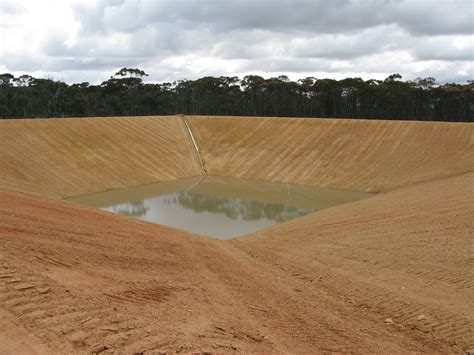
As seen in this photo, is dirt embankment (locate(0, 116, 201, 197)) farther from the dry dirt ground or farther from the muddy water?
the dry dirt ground

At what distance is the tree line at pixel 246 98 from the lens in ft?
198

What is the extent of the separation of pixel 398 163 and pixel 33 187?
23.2 m

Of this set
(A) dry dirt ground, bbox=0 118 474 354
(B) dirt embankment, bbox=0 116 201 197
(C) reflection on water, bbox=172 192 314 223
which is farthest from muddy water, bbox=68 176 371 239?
(A) dry dirt ground, bbox=0 118 474 354

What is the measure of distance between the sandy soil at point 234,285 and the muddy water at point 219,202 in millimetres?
5960

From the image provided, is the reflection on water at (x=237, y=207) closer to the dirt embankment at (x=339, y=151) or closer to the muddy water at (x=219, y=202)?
the muddy water at (x=219, y=202)

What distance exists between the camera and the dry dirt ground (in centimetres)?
672

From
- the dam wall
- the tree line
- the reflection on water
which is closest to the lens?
the reflection on water

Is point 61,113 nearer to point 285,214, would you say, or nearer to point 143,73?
point 143,73

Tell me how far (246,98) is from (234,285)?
6470 centimetres

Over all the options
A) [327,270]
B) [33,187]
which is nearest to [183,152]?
[33,187]

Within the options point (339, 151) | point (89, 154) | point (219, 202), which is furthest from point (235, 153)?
point (219, 202)

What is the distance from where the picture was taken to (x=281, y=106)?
69.7 m

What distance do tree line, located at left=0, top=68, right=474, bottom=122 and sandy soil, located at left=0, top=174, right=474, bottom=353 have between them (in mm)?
47311

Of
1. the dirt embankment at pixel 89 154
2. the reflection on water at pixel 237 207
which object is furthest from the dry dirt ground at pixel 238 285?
the dirt embankment at pixel 89 154
